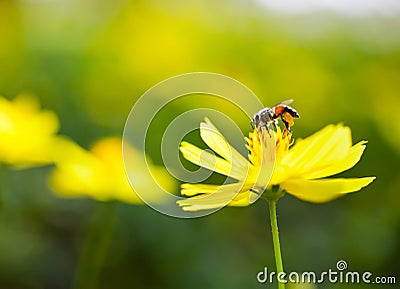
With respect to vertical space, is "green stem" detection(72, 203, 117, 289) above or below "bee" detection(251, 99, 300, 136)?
above

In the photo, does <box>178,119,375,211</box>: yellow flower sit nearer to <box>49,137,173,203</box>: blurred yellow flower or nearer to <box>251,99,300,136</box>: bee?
<box>251,99,300,136</box>: bee

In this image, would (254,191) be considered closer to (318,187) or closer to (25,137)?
(318,187)

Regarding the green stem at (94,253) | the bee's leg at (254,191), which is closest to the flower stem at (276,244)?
the bee's leg at (254,191)

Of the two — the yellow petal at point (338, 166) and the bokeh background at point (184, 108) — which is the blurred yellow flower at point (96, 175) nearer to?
the bokeh background at point (184, 108)

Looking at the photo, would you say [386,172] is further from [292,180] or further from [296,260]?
[292,180]

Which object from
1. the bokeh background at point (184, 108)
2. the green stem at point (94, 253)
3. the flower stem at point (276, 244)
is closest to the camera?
the flower stem at point (276, 244)

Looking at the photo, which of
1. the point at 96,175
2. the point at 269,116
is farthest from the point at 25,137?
the point at 269,116

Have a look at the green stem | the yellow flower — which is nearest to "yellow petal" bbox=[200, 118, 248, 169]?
the yellow flower
